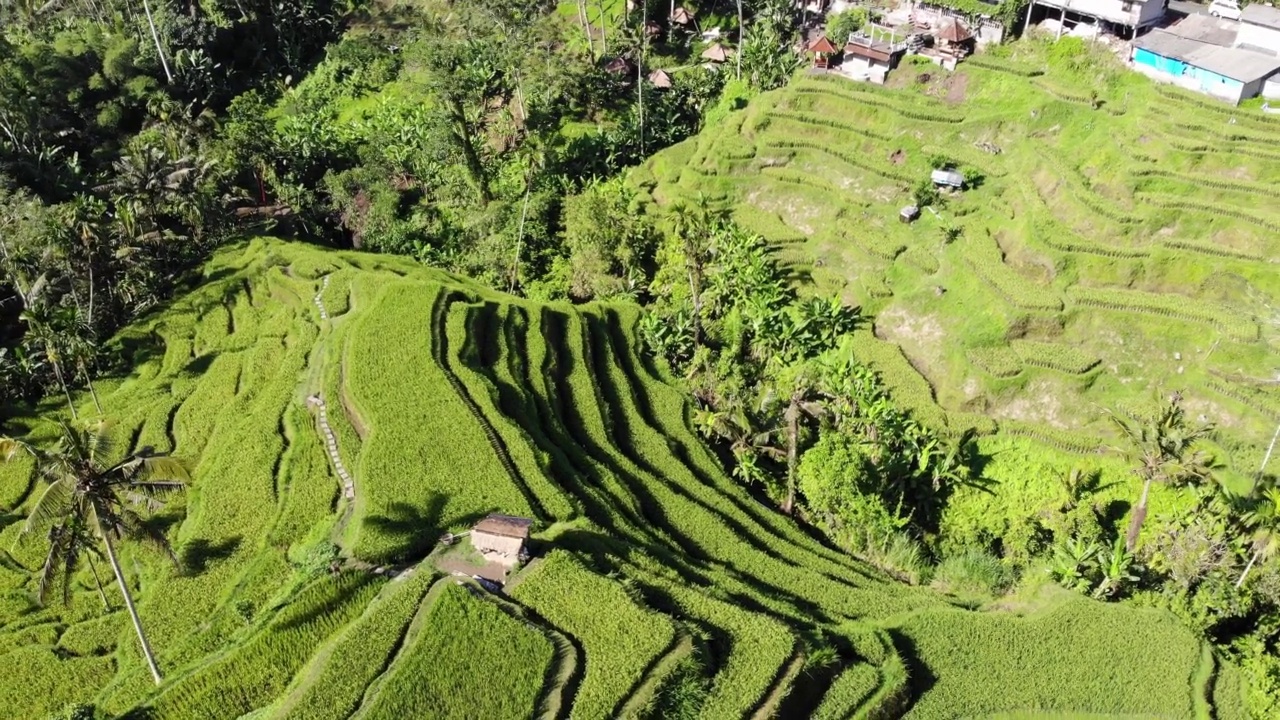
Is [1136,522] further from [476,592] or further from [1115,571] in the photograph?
[476,592]

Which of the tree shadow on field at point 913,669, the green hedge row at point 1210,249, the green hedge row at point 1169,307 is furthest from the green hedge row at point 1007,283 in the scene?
the tree shadow on field at point 913,669

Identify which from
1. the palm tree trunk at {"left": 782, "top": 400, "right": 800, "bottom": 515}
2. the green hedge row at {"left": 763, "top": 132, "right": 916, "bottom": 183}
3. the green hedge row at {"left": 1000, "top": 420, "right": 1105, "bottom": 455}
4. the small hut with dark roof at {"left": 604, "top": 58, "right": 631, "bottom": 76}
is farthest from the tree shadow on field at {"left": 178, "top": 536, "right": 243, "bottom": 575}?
the small hut with dark roof at {"left": 604, "top": 58, "right": 631, "bottom": 76}

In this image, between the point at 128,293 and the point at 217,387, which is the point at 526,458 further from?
the point at 128,293

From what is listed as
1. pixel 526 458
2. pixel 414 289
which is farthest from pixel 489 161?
pixel 526 458

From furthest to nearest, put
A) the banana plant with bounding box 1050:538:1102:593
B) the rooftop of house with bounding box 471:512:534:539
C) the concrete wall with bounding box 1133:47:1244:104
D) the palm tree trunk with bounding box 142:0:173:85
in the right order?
the palm tree trunk with bounding box 142:0:173:85, the concrete wall with bounding box 1133:47:1244:104, the banana plant with bounding box 1050:538:1102:593, the rooftop of house with bounding box 471:512:534:539

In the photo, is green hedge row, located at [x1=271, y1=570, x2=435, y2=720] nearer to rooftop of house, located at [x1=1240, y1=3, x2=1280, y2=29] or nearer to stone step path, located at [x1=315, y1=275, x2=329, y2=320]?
stone step path, located at [x1=315, y1=275, x2=329, y2=320]

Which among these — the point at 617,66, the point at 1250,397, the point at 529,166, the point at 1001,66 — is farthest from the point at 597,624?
the point at 617,66
